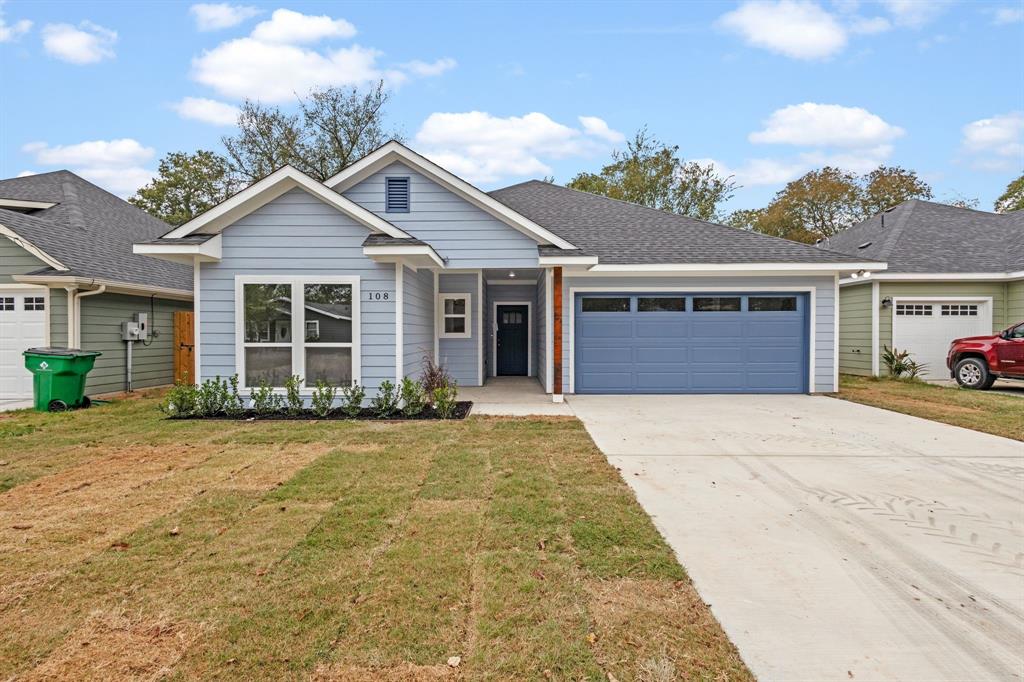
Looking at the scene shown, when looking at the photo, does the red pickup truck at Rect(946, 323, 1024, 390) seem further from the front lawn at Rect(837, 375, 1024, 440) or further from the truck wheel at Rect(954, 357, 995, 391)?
the front lawn at Rect(837, 375, 1024, 440)

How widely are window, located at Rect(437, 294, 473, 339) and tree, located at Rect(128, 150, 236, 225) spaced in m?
20.8

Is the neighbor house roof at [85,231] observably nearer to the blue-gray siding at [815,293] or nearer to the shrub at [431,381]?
the shrub at [431,381]

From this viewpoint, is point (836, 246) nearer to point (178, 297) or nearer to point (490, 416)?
point (490, 416)

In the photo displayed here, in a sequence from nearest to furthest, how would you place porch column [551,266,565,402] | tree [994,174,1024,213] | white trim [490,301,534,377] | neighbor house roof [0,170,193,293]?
porch column [551,266,565,402], neighbor house roof [0,170,193,293], white trim [490,301,534,377], tree [994,174,1024,213]

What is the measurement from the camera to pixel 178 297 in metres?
13.2

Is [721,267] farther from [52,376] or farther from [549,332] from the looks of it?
[52,376]

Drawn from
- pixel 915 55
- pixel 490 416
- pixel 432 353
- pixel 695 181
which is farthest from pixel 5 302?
pixel 695 181

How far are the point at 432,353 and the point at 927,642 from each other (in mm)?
10439

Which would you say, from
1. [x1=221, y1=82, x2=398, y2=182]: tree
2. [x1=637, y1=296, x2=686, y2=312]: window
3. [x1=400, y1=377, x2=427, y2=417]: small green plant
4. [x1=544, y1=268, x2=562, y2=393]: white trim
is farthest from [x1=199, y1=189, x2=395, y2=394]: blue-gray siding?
[x1=221, y1=82, x2=398, y2=182]: tree

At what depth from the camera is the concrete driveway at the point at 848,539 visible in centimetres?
240

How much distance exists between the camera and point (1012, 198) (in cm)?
3042

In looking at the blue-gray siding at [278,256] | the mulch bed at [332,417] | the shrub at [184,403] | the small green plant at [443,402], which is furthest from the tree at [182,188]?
the small green plant at [443,402]

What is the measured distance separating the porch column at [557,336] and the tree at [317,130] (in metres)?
18.9

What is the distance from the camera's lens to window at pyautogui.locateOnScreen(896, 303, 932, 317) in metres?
13.7
